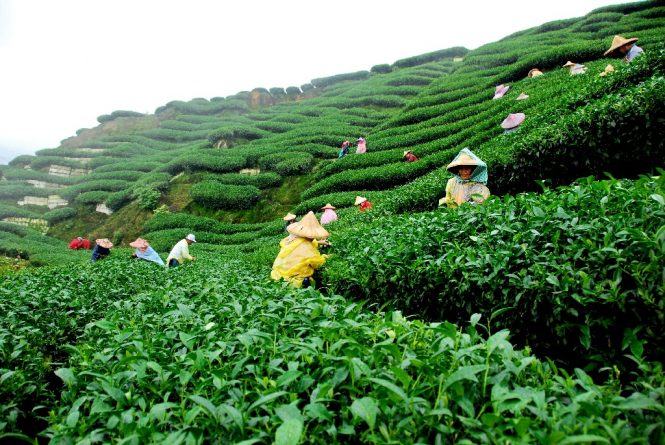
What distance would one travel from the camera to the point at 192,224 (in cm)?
1958

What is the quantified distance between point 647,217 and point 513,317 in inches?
48.7

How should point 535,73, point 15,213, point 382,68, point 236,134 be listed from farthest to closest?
1. point 382,68
2. point 236,134
3. point 15,213
4. point 535,73

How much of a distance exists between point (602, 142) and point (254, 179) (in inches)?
702

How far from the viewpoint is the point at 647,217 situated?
9.11 feet

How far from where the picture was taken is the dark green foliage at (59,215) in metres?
24.6

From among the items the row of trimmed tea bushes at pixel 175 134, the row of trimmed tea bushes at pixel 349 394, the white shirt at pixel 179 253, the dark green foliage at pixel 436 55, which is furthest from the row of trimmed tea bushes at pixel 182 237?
the dark green foliage at pixel 436 55

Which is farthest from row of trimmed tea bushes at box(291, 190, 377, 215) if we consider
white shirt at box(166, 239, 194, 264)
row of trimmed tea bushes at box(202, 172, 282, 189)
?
white shirt at box(166, 239, 194, 264)

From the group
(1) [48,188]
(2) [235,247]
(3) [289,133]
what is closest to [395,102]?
(3) [289,133]

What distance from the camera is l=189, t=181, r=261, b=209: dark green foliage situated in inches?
818

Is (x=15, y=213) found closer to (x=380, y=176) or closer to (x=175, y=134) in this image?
(x=175, y=134)

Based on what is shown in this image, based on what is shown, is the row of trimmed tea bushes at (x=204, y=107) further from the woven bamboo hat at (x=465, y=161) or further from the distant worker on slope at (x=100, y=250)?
the woven bamboo hat at (x=465, y=161)

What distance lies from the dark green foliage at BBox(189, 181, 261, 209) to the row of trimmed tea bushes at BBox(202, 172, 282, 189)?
2.32 ft

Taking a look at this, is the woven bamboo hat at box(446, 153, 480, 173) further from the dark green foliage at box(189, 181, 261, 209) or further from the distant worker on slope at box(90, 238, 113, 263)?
the dark green foliage at box(189, 181, 261, 209)

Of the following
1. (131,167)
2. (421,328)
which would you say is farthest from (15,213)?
(421,328)
